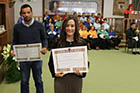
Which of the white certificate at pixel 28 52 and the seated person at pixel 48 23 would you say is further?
the seated person at pixel 48 23

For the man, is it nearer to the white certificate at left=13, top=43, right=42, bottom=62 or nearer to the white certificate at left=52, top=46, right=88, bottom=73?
the white certificate at left=13, top=43, right=42, bottom=62

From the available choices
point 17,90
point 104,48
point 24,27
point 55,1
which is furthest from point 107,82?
point 55,1

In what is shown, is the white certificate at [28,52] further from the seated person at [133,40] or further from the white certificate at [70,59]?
the seated person at [133,40]

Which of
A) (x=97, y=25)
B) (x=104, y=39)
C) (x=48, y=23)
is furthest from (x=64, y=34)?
(x=97, y=25)

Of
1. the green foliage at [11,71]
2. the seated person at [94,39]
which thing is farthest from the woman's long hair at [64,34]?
the seated person at [94,39]

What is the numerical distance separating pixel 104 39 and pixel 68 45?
19.7 feet

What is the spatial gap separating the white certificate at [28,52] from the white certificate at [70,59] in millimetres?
672

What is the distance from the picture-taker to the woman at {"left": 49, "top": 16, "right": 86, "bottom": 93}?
5.80 ft

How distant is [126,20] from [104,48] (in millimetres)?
2228

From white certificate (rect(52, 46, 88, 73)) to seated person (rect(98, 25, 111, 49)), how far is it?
5.94 metres

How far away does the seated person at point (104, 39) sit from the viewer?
7.60 meters

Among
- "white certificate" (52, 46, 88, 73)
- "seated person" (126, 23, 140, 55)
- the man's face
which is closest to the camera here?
"white certificate" (52, 46, 88, 73)

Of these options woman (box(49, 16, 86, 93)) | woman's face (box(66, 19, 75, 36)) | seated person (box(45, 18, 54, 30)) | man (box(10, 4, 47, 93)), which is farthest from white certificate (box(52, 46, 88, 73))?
seated person (box(45, 18, 54, 30))

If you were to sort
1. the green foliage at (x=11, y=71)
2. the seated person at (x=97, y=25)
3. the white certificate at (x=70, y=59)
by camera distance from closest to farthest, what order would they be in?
the white certificate at (x=70, y=59)
the green foliage at (x=11, y=71)
the seated person at (x=97, y=25)
